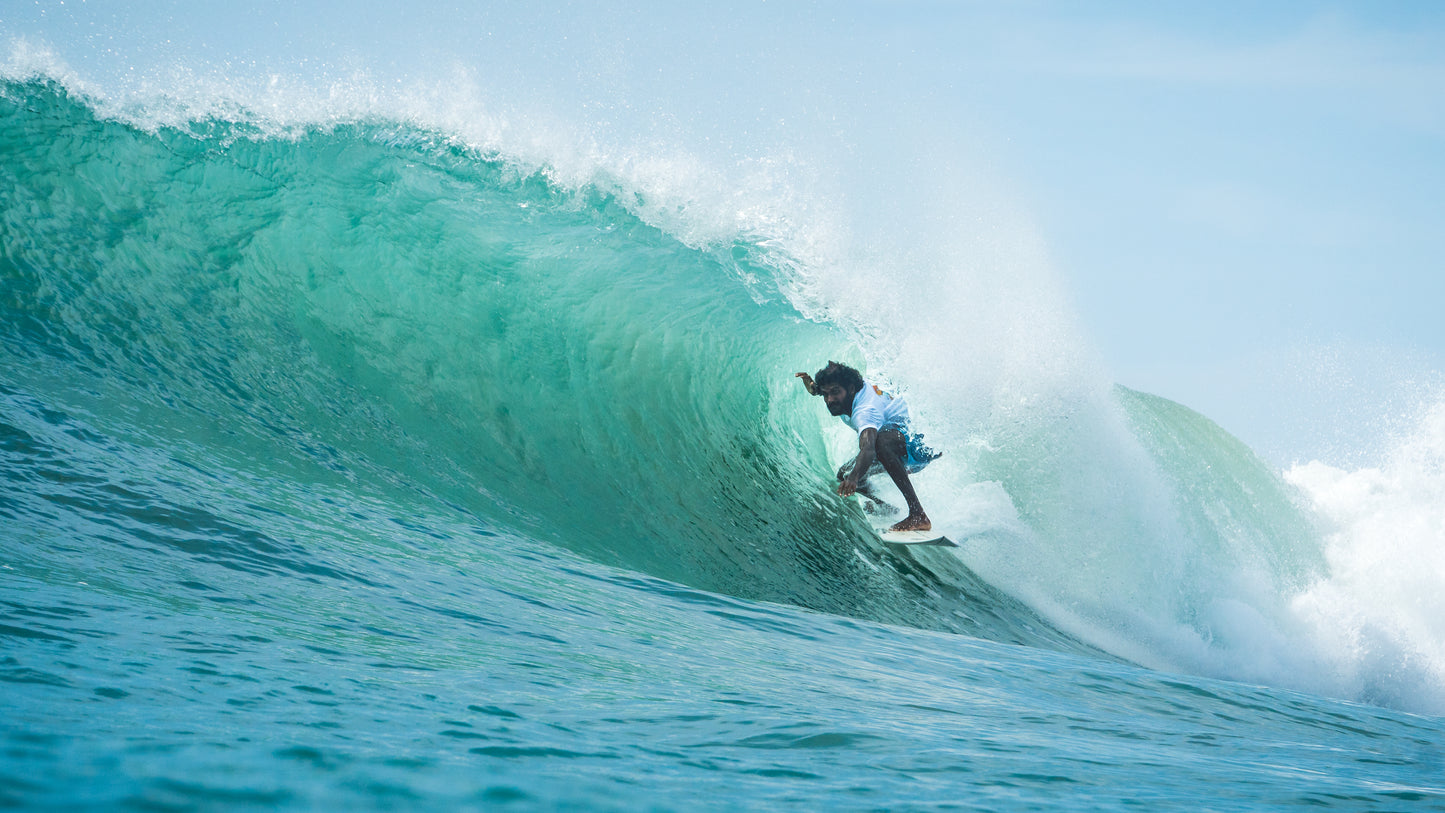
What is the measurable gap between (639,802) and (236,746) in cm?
72

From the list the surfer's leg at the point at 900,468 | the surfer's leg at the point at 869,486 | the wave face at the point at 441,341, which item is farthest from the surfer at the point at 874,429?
the wave face at the point at 441,341

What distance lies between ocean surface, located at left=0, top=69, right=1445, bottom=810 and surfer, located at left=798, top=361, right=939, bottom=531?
1.28 ft

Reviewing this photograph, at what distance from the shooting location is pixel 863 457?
5637 mm

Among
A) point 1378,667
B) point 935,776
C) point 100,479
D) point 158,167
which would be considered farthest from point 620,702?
point 1378,667

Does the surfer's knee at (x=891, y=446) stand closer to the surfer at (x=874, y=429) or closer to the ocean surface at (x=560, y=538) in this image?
the surfer at (x=874, y=429)

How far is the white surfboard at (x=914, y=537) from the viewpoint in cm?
576

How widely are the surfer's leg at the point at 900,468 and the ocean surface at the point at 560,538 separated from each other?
0.24m

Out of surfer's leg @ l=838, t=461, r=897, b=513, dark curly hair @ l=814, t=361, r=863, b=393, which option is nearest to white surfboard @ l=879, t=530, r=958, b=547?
surfer's leg @ l=838, t=461, r=897, b=513

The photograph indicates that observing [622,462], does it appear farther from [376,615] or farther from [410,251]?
[376,615]

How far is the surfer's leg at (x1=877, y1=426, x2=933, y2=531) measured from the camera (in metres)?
5.67

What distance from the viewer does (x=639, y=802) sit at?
5.75 ft

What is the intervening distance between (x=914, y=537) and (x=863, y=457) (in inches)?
23.5

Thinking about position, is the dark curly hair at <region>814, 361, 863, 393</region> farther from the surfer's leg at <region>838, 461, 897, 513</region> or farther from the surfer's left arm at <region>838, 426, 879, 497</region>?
the surfer's leg at <region>838, 461, 897, 513</region>

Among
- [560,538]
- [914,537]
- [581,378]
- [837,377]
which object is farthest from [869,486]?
[560,538]
